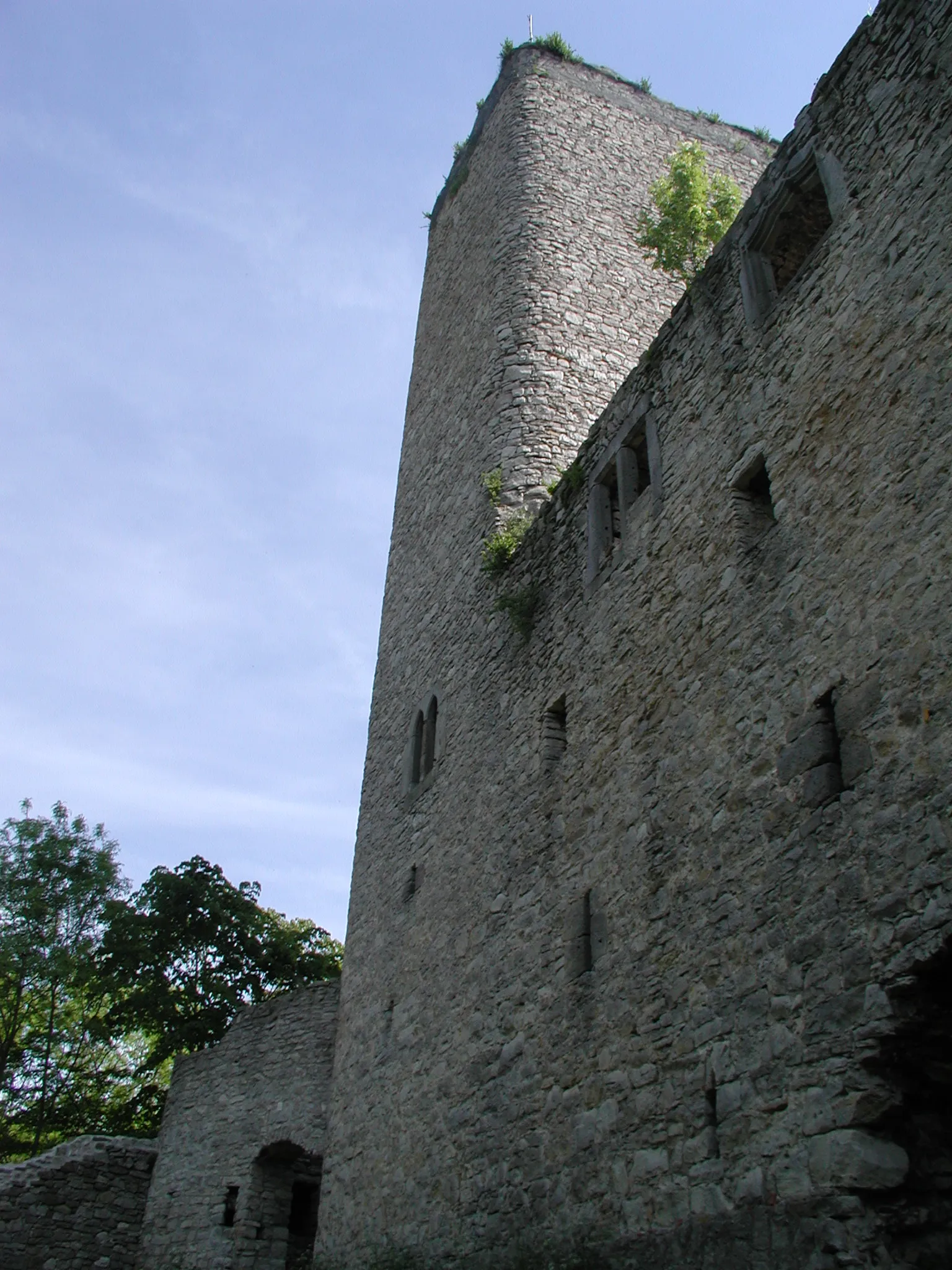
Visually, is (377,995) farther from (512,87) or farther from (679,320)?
(512,87)

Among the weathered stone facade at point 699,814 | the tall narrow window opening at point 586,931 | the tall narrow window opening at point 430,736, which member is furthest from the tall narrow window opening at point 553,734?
the tall narrow window opening at point 430,736

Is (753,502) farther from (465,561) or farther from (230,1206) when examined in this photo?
(230,1206)

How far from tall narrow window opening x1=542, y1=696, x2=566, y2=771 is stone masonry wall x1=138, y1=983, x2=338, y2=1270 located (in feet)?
19.8

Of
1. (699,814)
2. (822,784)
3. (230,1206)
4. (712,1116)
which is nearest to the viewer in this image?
(822,784)

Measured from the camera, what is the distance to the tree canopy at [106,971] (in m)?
22.2

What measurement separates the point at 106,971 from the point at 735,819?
19306mm

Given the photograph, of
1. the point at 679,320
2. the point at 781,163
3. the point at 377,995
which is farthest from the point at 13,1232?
the point at 781,163

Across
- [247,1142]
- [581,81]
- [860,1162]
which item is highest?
[581,81]

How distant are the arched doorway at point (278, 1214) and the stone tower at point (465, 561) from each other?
2.12m

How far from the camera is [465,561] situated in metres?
13.2

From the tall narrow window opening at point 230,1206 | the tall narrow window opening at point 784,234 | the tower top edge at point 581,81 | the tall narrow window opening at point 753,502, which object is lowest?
the tall narrow window opening at point 230,1206

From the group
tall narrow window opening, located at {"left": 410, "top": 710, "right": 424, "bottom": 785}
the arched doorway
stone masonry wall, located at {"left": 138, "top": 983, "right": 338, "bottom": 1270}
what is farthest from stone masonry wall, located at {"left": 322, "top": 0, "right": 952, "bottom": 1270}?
the arched doorway

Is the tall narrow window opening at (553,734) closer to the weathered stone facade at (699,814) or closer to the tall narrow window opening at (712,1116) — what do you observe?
the weathered stone facade at (699,814)

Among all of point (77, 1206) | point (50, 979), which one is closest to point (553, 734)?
point (77, 1206)
